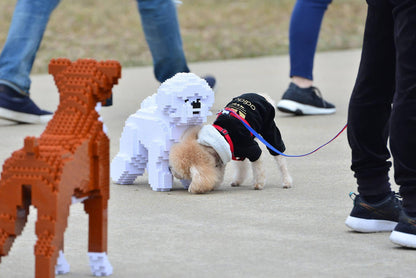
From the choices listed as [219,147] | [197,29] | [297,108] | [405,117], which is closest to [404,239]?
[405,117]

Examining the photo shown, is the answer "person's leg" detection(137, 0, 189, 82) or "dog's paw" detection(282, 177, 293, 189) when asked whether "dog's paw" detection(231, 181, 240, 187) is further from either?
"person's leg" detection(137, 0, 189, 82)

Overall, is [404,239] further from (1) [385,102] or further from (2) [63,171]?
(2) [63,171]

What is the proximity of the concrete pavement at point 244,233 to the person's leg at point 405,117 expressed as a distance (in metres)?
0.11

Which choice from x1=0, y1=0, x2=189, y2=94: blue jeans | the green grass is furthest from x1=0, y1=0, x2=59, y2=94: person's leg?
the green grass

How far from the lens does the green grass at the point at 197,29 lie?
11.6m

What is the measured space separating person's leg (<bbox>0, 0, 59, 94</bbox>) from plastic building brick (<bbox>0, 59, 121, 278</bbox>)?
141 inches

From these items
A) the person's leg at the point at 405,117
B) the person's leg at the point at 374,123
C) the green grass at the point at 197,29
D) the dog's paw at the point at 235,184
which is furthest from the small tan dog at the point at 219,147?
the green grass at the point at 197,29

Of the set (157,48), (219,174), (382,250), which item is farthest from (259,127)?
(157,48)

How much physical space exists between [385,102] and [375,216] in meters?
0.48

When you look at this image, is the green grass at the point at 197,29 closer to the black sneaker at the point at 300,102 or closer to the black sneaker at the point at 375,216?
the black sneaker at the point at 300,102

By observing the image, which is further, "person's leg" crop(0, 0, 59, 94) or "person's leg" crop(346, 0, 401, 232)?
"person's leg" crop(0, 0, 59, 94)

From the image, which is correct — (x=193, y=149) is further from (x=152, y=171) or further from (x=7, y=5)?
(x=7, y=5)

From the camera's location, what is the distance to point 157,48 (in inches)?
276

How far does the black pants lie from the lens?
3334 millimetres
